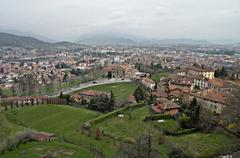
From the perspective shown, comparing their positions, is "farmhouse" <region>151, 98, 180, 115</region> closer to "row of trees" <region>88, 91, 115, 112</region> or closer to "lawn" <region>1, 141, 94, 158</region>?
"row of trees" <region>88, 91, 115, 112</region>

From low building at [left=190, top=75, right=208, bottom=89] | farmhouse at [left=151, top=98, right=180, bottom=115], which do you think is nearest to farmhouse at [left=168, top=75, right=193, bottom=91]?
low building at [left=190, top=75, right=208, bottom=89]

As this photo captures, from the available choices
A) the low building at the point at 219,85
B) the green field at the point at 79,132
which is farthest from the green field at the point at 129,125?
the low building at the point at 219,85

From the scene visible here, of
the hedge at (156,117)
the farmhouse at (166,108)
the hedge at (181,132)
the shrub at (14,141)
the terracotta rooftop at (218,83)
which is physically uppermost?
the terracotta rooftop at (218,83)

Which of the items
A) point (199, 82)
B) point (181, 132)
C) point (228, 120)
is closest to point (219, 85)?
point (199, 82)

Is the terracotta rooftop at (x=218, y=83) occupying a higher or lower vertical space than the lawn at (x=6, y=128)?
higher

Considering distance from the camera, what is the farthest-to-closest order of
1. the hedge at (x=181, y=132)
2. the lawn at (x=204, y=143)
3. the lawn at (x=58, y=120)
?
the hedge at (x=181, y=132)
the lawn at (x=58, y=120)
the lawn at (x=204, y=143)

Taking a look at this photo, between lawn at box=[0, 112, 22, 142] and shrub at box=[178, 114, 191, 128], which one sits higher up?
shrub at box=[178, 114, 191, 128]

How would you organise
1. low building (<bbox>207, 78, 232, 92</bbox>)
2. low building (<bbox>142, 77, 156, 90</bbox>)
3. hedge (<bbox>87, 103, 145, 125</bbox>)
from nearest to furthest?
hedge (<bbox>87, 103, 145, 125</bbox>) < low building (<bbox>207, 78, 232, 92</bbox>) < low building (<bbox>142, 77, 156, 90</bbox>)

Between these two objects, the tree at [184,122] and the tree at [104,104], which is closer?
the tree at [184,122]

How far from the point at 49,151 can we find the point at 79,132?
6508mm

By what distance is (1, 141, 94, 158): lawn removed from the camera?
27.0 meters

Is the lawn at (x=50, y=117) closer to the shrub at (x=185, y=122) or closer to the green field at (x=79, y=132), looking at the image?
the green field at (x=79, y=132)

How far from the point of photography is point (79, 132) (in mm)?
34062

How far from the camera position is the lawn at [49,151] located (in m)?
27.0
